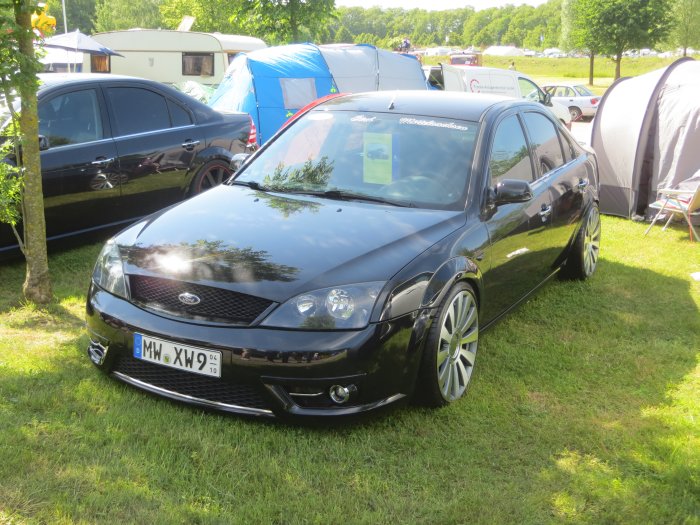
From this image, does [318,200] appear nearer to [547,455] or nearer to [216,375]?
[216,375]

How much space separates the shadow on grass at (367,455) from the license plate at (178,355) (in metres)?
0.27

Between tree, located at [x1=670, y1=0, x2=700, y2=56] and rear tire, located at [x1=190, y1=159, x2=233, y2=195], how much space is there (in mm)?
54765

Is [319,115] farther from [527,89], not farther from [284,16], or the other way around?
[527,89]

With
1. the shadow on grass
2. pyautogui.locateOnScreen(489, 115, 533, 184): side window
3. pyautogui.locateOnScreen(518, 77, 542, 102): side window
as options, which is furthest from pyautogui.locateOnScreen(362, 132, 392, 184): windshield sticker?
pyautogui.locateOnScreen(518, 77, 542, 102): side window

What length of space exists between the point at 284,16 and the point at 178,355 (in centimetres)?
1705

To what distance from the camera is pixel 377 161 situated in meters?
4.53

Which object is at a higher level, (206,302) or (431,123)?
(431,123)

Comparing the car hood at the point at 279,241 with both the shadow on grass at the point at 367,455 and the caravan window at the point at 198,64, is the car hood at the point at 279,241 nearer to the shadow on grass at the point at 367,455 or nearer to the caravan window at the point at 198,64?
the shadow on grass at the point at 367,455

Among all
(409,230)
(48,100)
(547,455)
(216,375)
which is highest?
(48,100)

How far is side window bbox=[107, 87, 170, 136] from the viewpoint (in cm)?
658

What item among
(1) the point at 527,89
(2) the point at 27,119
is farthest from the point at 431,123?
(1) the point at 527,89

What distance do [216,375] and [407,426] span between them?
0.99 metres

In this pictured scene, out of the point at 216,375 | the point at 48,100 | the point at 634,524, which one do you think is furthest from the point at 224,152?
the point at 634,524

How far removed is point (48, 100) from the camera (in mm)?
5996
